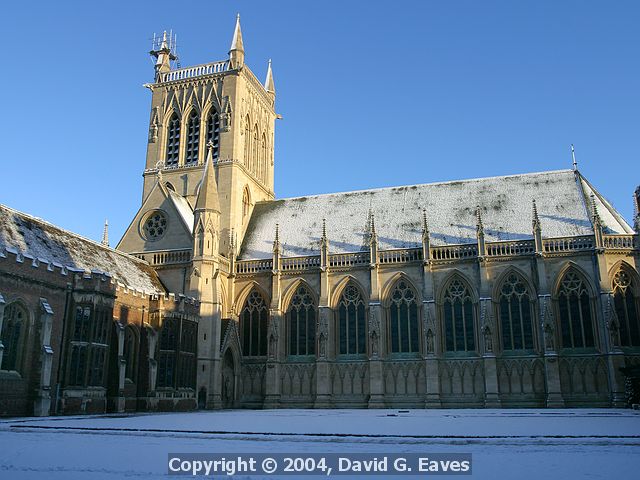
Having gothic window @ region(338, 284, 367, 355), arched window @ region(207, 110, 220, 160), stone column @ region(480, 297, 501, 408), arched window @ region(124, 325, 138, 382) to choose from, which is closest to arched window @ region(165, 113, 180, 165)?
arched window @ region(207, 110, 220, 160)

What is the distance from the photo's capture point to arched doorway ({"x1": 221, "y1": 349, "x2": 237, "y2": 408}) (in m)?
47.7

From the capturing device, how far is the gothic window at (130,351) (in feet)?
126

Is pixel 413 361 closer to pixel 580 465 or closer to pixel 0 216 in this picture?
pixel 0 216

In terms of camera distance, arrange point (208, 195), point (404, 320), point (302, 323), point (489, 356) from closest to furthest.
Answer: point (489, 356)
point (404, 320)
point (302, 323)
point (208, 195)

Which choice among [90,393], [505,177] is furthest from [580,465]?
[505,177]

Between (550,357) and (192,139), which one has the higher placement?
(192,139)

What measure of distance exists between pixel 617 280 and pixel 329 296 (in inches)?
816

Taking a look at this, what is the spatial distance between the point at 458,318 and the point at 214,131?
28.6 m

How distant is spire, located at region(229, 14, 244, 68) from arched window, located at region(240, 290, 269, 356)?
880 inches

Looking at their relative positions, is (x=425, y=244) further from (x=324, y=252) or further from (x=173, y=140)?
(x=173, y=140)

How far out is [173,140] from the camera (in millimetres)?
58938

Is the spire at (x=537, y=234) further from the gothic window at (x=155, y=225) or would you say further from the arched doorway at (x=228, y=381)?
the gothic window at (x=155, y=225)

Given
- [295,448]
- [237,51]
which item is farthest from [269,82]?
[295,448]

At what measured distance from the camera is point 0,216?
3484 centimetres
